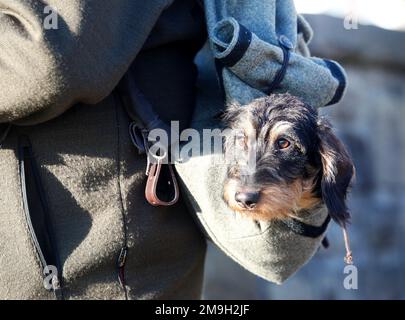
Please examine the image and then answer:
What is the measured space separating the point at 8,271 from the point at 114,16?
0.88 metres

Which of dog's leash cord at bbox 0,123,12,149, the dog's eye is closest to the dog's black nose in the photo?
the dog's eye

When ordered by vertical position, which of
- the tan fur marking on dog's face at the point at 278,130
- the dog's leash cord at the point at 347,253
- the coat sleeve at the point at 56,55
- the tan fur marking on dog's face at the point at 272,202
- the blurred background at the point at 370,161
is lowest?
the blurred background at the point at 370,161

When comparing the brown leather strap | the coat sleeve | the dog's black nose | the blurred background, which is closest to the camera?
the coat sleeve

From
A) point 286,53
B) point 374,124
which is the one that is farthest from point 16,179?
point 374,124

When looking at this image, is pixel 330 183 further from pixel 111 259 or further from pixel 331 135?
pixel 111 259

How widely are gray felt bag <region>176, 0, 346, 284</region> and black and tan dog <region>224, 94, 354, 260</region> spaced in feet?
0.15

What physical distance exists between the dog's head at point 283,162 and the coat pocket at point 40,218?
588 millimetres

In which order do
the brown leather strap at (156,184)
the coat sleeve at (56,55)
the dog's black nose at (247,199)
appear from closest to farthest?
1. the coat sleeve at (56,55)
2. the dog's black nose at (247,199)
3. the brown leather strap at (156,184)

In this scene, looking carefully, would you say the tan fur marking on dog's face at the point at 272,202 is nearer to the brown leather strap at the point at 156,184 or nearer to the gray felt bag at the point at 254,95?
the gray felt bag at the point at 254,95

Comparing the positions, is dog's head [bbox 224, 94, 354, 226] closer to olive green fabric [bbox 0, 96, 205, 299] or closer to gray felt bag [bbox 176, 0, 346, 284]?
gray felt bag [bbox 176, 0, 346, 284]

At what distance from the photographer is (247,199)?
2369mm

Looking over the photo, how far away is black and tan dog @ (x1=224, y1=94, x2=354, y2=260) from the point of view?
2389 mm

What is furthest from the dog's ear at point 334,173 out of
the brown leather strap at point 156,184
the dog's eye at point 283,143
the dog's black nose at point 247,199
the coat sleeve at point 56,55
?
the coat sleeve at point 56,55

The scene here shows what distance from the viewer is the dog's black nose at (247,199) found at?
7.74ft
